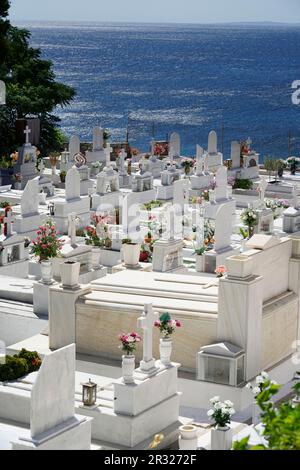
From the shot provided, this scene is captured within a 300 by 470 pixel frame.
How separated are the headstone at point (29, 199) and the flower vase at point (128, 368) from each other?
1145 centimetres

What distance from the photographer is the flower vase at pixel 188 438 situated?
41.6 ft

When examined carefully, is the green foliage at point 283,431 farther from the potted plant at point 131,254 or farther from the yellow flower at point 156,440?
the potted plant at point 131,254

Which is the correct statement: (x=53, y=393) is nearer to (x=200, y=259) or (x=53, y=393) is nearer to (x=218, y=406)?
(x=218, y=406)

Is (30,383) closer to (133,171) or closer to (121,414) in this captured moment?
(121,414)

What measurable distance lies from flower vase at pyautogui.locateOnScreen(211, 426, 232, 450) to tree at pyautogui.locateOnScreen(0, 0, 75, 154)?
1061 inches

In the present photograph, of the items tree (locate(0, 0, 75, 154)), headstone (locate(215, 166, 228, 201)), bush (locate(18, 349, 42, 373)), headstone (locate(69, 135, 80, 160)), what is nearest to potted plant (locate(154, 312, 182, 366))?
bush (locate(18, 349, 42, 373))

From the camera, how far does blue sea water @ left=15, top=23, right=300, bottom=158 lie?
101438 mm

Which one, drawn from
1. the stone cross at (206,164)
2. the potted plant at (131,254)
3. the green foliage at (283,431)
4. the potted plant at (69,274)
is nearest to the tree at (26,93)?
the stone cross at (206,164)

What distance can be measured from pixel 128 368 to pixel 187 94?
396 ft

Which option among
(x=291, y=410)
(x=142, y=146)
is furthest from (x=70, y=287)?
(x=142, y=146)

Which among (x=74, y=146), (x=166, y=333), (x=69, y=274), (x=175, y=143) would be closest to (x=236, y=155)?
(x=175, y=143)

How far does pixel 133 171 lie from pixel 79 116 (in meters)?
83.2
